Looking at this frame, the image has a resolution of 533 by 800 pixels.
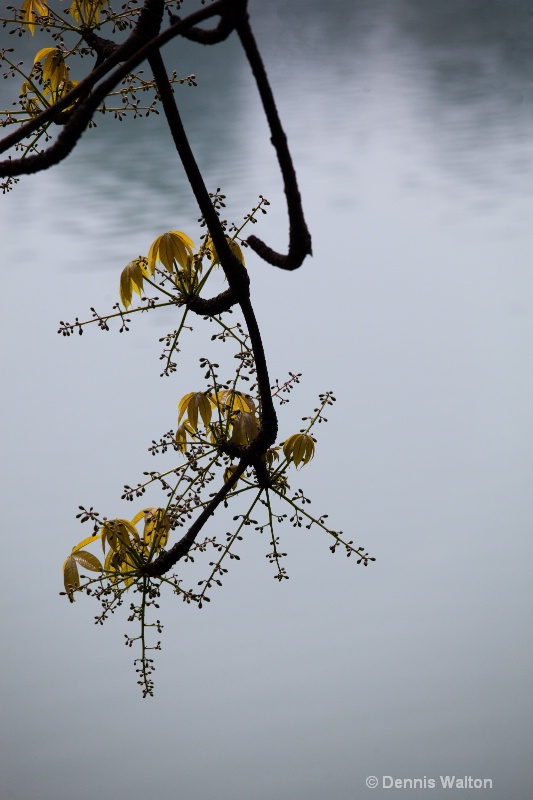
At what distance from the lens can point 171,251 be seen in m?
0.25

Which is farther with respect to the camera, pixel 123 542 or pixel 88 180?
pixel 88 180

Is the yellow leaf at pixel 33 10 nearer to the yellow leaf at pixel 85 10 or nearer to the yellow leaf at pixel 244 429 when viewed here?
the yellow leaf at pixel 85 10

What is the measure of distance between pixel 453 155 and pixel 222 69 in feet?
1.04

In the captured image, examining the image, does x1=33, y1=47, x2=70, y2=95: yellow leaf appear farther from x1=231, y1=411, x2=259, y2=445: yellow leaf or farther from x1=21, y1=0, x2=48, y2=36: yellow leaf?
x1=231, y1=411, x2=259, y2=445: yellow leaf

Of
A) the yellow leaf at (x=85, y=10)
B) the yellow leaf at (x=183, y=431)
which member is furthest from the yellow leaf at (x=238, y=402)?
the yellow leaf at (x=85, y=10)

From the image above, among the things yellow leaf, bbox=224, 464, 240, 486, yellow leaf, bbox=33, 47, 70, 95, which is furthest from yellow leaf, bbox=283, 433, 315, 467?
yellow leaf, bbox=33, 47, 70, 95

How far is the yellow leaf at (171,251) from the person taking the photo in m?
0.24

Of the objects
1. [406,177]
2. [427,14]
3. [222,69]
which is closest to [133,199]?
[222,69]

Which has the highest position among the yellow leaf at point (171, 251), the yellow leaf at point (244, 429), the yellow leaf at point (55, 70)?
the yellow leaf at point (55, 70)

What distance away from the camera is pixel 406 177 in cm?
105

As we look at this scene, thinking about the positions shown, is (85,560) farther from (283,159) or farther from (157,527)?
(283,159)

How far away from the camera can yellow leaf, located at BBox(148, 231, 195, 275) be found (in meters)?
0.24

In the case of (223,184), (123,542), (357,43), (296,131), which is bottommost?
(123,542)

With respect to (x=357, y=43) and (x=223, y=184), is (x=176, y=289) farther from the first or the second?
(x=357, y=43)
